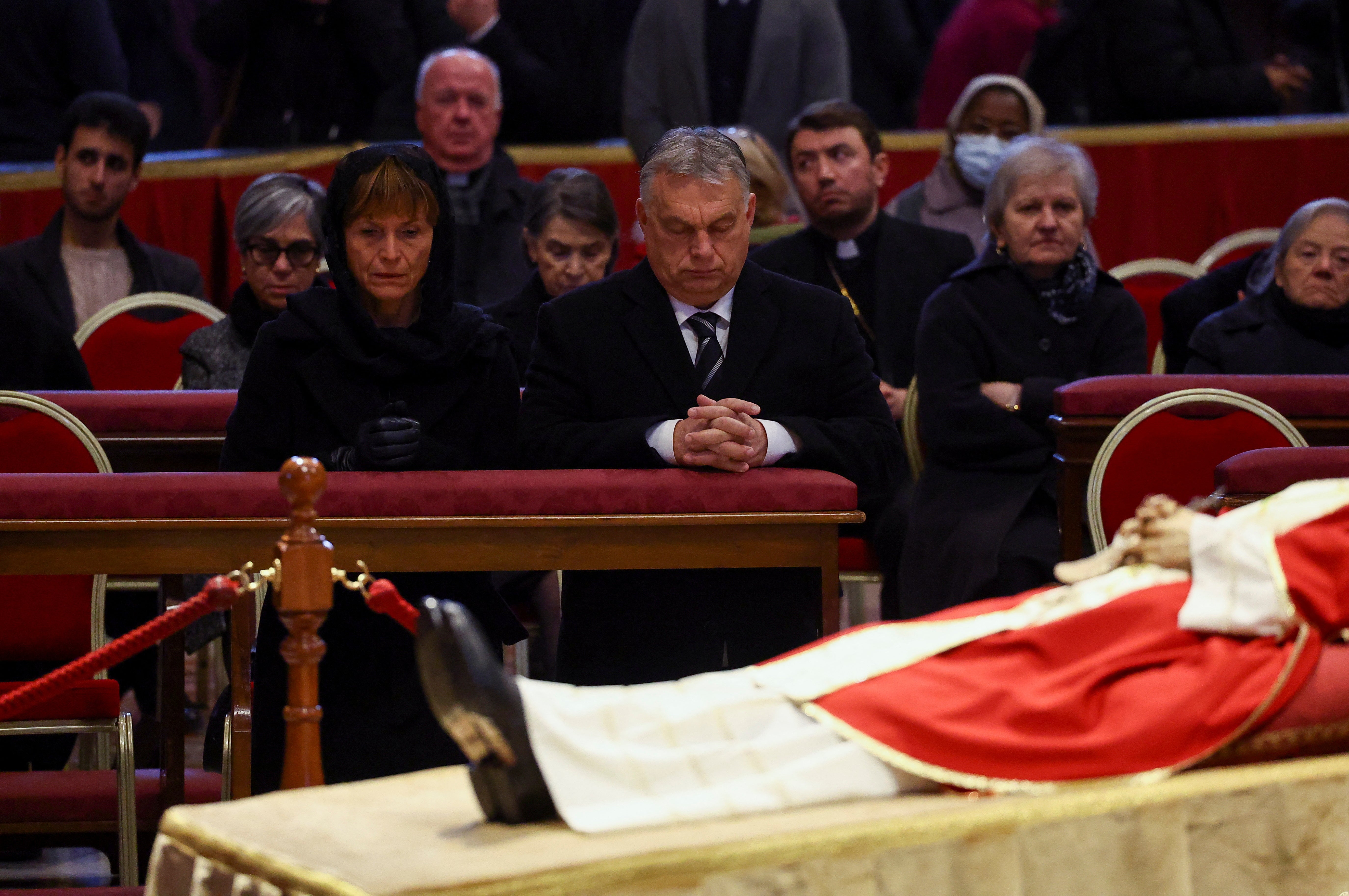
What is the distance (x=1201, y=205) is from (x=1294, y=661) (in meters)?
4.78

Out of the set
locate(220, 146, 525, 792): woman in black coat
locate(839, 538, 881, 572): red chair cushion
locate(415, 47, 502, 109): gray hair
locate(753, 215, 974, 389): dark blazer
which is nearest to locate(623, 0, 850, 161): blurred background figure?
locate(415, 47, 502, 109): gray hair

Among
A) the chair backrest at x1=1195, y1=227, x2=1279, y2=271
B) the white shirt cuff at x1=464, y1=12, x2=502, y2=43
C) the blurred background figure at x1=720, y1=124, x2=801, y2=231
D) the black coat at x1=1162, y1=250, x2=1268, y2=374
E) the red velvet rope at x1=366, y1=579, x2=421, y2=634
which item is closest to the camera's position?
the red velvet rope at x1=366, y1=579, x2=421, y2=634

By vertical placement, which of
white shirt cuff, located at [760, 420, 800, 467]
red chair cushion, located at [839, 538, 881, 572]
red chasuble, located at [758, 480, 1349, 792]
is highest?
white shirt cuff, located at [760, 420, 800, 467]

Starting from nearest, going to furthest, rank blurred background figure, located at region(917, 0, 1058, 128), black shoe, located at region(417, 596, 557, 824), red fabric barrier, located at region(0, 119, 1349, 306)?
black shoe, located at region(417, 596, 557, 824) < red fabric barrier, located at region(0, 119, 1349, 306) < blurred background figure, located at region(917, 0, 1058, 128)

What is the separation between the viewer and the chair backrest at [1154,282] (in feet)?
17.6

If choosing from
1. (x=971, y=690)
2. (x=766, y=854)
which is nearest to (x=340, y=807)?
(x=766, y=854)

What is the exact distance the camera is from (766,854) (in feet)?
A: 6.56

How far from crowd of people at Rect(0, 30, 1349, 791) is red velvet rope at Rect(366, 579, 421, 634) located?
0.65 m

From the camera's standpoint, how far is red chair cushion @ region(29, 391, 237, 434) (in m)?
3.73

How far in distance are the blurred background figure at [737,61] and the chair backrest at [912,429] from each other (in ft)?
6.31

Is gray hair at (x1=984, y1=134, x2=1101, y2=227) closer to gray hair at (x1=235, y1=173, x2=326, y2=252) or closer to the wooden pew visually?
the wooden pew

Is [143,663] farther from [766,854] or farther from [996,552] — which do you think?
[766,854]

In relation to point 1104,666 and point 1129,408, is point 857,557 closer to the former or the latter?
point 1129,408

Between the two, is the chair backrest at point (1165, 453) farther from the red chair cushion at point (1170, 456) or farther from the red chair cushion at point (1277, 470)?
the red chair cushion at point (1277, 470)
